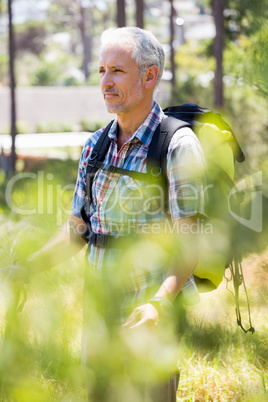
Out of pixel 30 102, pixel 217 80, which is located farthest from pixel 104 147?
pixel 30 102

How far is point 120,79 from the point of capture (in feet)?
6.63

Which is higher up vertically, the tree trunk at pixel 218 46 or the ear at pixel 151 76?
the ear at pixel 151 76

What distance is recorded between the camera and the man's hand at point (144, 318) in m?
1.57

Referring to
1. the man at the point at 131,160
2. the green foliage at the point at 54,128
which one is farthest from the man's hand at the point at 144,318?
the green foliage at the point at 54,128

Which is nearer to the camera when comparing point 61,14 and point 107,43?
point 107,43

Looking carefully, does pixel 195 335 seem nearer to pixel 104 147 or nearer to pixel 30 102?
pixel 104 147

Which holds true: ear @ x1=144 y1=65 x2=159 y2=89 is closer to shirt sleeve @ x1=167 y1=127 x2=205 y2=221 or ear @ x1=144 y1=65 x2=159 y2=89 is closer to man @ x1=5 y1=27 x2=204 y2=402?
man @ x1=5 y1=27 x2=204 y2=402

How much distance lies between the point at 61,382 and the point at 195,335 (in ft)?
1.74

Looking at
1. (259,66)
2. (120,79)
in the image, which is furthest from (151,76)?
(259,66)

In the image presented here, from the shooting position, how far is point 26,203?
983mm

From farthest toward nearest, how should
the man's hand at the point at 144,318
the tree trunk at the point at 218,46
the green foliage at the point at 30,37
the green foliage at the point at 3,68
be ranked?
the green foliage at the point at 30,37 → the green foliage at the point at 3,68 → the tree trunk at the point at 218,46 → the man's hand at the point at 144,318

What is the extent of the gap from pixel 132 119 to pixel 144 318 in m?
0.74

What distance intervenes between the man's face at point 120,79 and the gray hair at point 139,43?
15mm

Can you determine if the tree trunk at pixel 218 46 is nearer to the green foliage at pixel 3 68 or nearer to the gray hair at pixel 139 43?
the gray hair at pixel 139 43
